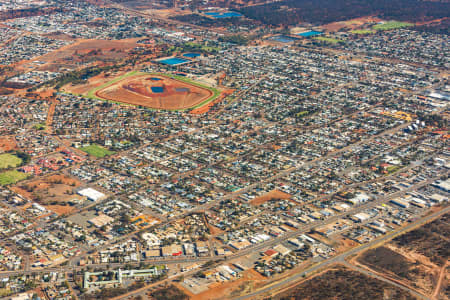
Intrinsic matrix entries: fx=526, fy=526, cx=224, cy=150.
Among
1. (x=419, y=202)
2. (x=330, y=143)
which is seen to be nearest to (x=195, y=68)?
(x=330, y=143)

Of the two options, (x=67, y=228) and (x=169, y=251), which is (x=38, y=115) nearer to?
(x=67, y=228)

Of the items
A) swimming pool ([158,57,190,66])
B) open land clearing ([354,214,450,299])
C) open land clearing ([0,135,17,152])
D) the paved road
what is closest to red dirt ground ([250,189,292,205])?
the paved road

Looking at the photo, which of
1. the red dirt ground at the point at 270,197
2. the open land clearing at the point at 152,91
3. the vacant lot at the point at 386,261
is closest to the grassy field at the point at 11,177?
the red dirt ground at the point at 270,197

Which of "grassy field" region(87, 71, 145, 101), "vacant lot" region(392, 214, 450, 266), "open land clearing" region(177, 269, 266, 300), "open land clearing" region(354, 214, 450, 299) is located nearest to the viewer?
"open land clearing" region(177, 269, 266, 300)

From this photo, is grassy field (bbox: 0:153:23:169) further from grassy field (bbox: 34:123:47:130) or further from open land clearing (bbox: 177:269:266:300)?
open land clearing (bbox: 177:269:266:300)

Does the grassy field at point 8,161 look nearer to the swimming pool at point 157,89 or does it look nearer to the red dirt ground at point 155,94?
the red dirt ground at point 155,94

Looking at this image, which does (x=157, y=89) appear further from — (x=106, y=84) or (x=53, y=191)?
(x=53, y=191)
